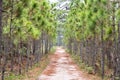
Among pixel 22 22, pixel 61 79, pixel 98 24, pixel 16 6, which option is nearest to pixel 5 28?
pixel 22 22

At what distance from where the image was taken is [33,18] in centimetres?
2486

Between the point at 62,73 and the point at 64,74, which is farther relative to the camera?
the point at 62,73

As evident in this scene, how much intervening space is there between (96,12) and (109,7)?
137cm

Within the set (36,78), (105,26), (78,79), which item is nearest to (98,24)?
(105,26)

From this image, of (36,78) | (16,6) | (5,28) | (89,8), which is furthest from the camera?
(89,8)

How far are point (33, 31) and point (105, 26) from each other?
5.25 m

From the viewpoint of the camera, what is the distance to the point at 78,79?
19938 millimetres

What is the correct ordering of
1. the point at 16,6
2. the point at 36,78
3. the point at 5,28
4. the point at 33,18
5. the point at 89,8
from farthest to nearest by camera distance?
Result: 1. the point at 33,18
2. the point at 89,8
3. the point at 36,78
4. the point at 5,28
5. the point at 16,6

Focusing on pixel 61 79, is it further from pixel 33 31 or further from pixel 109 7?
pixel 109 7

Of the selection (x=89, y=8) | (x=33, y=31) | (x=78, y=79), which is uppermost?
(x=89, y=8)

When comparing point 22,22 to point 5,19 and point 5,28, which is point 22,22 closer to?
point 5,28

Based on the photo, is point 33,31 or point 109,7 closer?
point 109,7

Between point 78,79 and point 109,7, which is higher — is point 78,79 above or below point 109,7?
below

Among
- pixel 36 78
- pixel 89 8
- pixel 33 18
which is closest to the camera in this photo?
pixel 36 78
